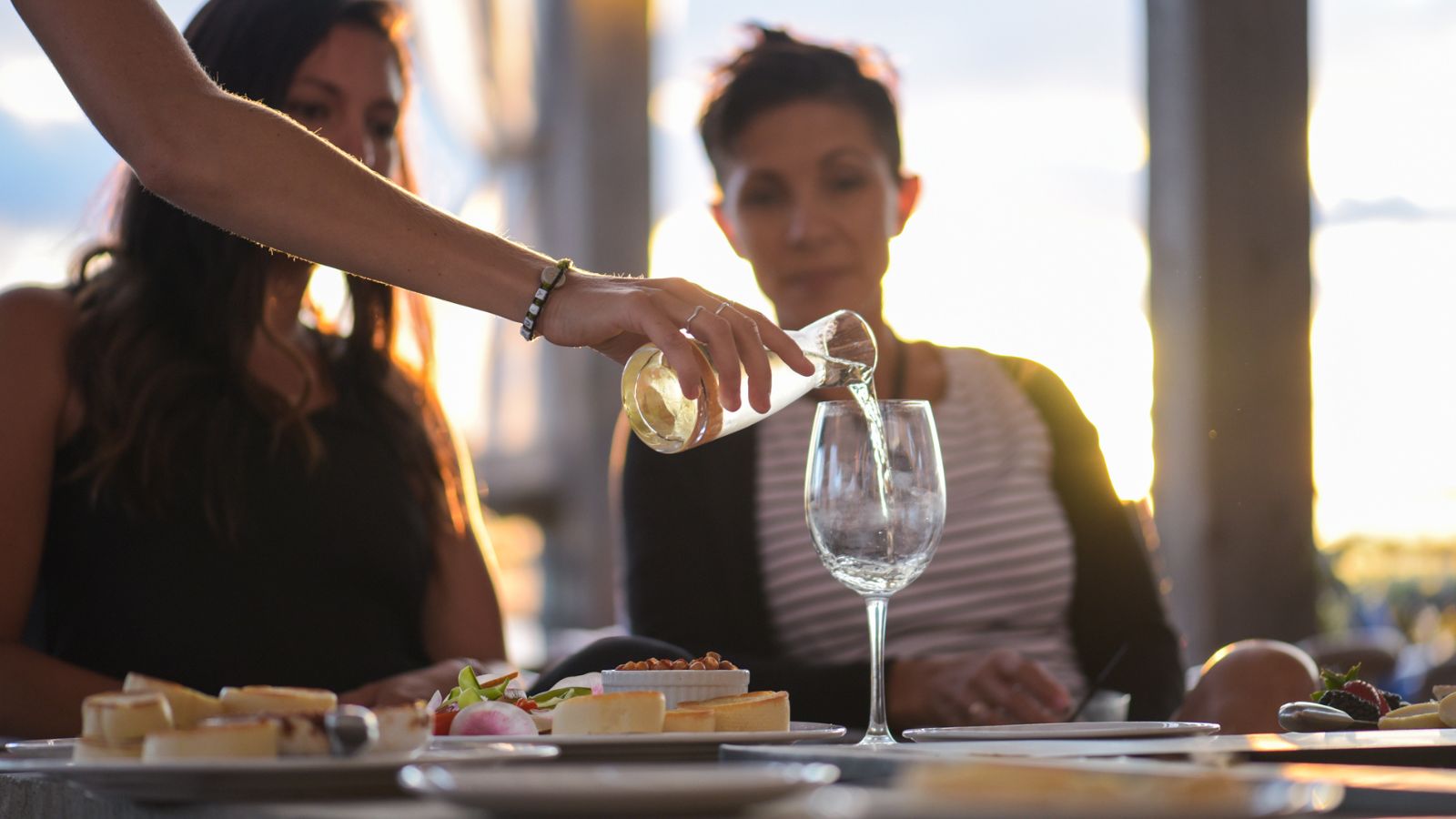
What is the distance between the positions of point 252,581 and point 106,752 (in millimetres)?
1033

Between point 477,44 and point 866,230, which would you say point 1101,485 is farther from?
point 477,44

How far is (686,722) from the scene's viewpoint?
927mm

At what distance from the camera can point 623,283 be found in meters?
1.17

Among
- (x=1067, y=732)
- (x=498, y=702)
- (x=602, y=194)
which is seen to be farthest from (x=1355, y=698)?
(x=602, y=194)

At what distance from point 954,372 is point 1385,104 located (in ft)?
9.55

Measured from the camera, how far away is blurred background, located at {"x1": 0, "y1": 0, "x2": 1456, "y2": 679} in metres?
2.64

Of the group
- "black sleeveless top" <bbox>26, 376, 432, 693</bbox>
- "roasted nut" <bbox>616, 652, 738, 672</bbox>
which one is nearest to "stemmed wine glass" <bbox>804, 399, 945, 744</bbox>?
"roasted nut" <bbox>616, 652, 738, 672</bbox>

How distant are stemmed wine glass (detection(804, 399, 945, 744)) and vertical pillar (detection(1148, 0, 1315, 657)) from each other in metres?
1.65

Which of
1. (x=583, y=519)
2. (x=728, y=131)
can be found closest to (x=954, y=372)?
(x=728, y=131)

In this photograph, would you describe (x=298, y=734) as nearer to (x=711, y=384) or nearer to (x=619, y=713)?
(x=619, y=713)

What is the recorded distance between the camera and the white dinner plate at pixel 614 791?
21.2 inches

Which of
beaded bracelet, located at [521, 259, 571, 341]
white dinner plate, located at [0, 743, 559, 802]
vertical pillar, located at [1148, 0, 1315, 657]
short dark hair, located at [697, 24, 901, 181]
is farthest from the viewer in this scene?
vertical pillar, located at [1148, 0, 1315, 657]

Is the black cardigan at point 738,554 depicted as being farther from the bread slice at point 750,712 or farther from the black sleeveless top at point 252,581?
the bread slice at point 750,712

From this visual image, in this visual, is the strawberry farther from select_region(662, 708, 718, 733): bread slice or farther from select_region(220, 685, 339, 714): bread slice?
select_region(220, 685, 339, 714): bread slice
